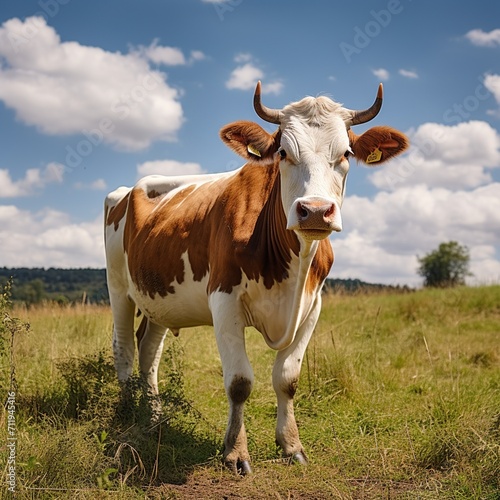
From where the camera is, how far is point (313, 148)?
4715mm

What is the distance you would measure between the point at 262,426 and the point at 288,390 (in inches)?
45.9

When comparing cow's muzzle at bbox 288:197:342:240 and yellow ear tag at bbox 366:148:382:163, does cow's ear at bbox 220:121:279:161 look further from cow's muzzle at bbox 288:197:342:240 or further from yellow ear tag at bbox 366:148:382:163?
cow's muzzle at bbox 288:197:342:240

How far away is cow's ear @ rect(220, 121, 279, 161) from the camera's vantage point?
202 inches

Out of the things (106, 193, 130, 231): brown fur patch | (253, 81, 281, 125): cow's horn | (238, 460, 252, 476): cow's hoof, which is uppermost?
(253, 81, 281, 125): cow's horn

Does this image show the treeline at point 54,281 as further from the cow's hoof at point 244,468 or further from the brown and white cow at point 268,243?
the cow's hoof at point 244,468

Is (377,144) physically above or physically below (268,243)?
above

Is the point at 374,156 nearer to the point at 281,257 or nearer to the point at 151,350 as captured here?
the point at 281,257

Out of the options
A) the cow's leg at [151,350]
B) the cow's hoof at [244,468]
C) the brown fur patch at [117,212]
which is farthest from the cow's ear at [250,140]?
the cow's leg at [151,350]

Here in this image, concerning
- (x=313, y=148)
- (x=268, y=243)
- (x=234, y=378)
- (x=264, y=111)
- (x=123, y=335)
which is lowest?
(x=234, y=378)

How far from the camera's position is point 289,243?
508 cm

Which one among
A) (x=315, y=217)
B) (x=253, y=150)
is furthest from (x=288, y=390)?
(x=253, y=150)

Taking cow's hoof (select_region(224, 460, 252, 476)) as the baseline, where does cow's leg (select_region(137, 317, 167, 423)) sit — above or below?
above

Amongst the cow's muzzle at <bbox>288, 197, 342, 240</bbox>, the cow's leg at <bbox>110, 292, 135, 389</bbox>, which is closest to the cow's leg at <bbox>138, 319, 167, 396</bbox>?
the cow's leg at <bbox>110, 292, 135, 389</bbox>

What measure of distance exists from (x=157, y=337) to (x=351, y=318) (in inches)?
255
